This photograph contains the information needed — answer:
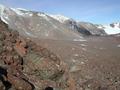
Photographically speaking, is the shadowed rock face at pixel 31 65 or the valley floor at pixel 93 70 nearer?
the shadowed rock face at pixel 31 65

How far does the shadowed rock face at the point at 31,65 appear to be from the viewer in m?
21.9

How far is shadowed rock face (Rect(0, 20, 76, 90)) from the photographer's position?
861 inches

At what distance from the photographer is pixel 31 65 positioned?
23.2m

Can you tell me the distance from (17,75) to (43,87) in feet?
6.38

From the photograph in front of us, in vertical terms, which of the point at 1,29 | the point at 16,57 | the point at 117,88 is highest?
the point at 1,29

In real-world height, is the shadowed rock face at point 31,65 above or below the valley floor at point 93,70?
above

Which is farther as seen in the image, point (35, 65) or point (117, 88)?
point (117, 88)

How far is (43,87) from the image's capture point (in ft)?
72.4

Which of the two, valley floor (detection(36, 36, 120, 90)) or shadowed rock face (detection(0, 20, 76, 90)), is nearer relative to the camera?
shadowed rock face (detection(0, 20, 76, 90))

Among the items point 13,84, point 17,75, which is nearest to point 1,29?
point 17,75

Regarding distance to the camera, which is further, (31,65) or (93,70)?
(93,70)

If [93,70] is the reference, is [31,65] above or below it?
above

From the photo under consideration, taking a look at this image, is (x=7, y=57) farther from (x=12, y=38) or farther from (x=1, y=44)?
(x=12, y=38)

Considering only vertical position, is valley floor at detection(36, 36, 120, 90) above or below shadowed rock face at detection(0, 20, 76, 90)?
below
